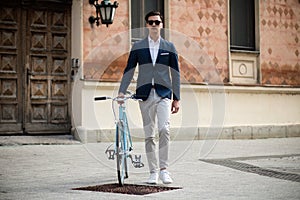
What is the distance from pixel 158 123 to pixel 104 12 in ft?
20.7

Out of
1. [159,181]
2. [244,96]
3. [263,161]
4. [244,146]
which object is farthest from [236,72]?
[159,181]

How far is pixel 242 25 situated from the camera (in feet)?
52.6

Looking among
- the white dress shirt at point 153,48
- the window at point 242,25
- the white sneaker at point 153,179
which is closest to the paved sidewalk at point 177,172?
the white sneaker at point 153,179

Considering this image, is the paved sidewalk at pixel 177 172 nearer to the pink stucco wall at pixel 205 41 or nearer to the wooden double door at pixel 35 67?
the wooden double door at pixel 35 67

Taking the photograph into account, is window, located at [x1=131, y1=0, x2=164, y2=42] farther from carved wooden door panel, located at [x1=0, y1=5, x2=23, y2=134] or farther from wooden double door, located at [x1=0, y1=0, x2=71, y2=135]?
carved wooden door panel, located at [x1=0, y1=5, x2=23, y2=134]

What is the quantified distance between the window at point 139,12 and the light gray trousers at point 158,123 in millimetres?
6892

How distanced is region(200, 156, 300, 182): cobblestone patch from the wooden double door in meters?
4.66

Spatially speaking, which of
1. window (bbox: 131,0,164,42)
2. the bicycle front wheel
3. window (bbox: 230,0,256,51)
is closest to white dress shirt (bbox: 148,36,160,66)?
the bicycle front wheel

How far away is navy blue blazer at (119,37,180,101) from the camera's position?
7.18m

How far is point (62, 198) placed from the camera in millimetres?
6047

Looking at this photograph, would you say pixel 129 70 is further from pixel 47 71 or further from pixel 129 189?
pixel 47 71

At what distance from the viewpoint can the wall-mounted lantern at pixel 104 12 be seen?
12938 millimetres

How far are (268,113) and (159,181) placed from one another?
905cm

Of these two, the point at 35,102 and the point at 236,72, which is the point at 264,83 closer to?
the point at 236,72
